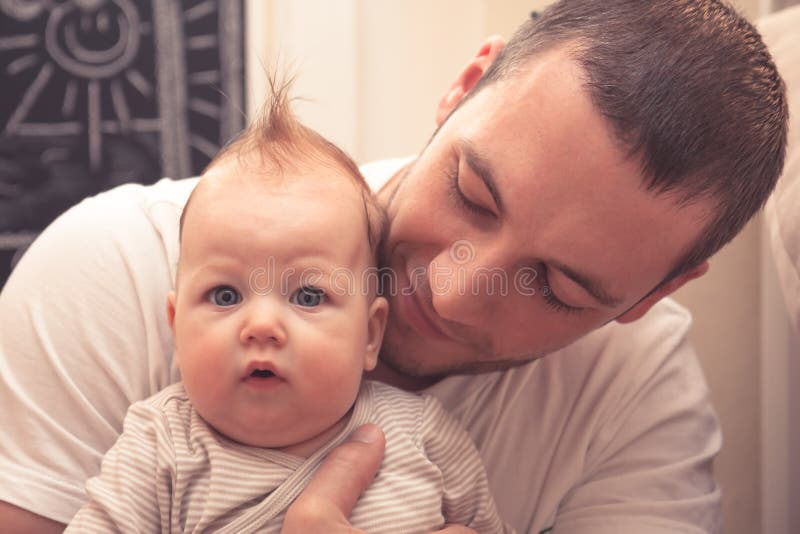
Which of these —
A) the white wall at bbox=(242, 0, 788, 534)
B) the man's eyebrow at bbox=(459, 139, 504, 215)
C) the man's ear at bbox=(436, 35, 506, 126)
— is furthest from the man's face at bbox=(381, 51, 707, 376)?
the white wall at bbox=(242, 0, 788, 534)

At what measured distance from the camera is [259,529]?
0.89 m

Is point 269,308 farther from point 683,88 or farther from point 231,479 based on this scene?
point 683,88

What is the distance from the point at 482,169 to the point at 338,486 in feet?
1.30

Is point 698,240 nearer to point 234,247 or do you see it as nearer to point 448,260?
point 448,260

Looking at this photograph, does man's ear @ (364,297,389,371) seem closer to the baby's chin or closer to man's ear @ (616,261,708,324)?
the baby's chin

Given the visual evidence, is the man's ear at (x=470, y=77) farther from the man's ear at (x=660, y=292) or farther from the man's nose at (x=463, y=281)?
the man's ear at (x=660, y=292)

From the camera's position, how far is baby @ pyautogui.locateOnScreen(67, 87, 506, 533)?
86cm

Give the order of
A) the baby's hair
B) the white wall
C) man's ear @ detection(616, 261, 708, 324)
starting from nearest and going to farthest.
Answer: the baby's hair, man's ear @ detection(616, 261, 708, 324), the white wall

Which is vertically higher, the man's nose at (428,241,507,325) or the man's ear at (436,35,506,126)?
the man's ear at (436,35,506,126)

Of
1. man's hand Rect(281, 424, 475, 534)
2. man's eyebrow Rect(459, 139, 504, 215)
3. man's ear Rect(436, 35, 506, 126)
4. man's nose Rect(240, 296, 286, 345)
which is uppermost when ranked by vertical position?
man's ear Rect(436, 35, 506, 126)

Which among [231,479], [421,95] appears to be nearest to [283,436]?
[231,479]

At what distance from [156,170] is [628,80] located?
1.28 meters

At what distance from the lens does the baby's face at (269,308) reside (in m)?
0.85

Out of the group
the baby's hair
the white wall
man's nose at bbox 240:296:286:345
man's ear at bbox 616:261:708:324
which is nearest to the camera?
man's nose at bbox 240:296:286:345
